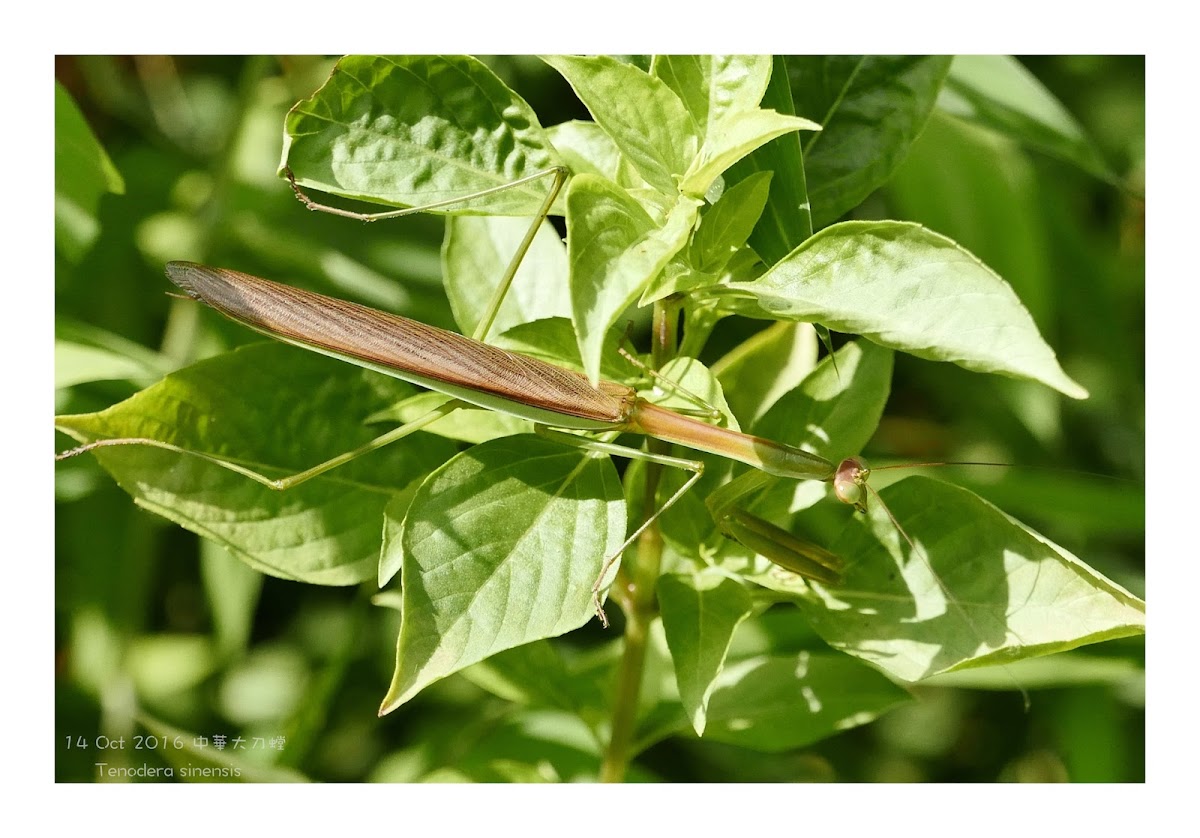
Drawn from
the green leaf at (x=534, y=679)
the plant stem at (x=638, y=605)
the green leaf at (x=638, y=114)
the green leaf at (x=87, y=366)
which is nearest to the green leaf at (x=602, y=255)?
the green leaf at (x=638, y=114)

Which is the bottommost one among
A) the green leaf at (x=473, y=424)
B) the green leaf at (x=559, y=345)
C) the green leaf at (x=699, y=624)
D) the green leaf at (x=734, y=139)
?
the green leaf at (x=699, y=624)

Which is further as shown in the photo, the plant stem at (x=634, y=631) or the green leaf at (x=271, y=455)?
the plant stem at (x=634, y=631)

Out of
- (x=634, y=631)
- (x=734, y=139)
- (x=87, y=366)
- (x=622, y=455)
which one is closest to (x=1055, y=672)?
(x=634, y=631)

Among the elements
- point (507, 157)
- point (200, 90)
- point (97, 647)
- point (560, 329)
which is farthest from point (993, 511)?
point (200, 90)

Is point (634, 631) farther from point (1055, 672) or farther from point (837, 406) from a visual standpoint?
point (1055, 672)

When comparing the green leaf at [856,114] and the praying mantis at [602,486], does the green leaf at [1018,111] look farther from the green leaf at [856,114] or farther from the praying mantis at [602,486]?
the praying mantis at [602,486]

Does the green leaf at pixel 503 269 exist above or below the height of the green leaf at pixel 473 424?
above

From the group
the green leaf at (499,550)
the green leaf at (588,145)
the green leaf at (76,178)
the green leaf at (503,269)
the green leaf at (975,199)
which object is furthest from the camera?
the green leaf at (975,199)
